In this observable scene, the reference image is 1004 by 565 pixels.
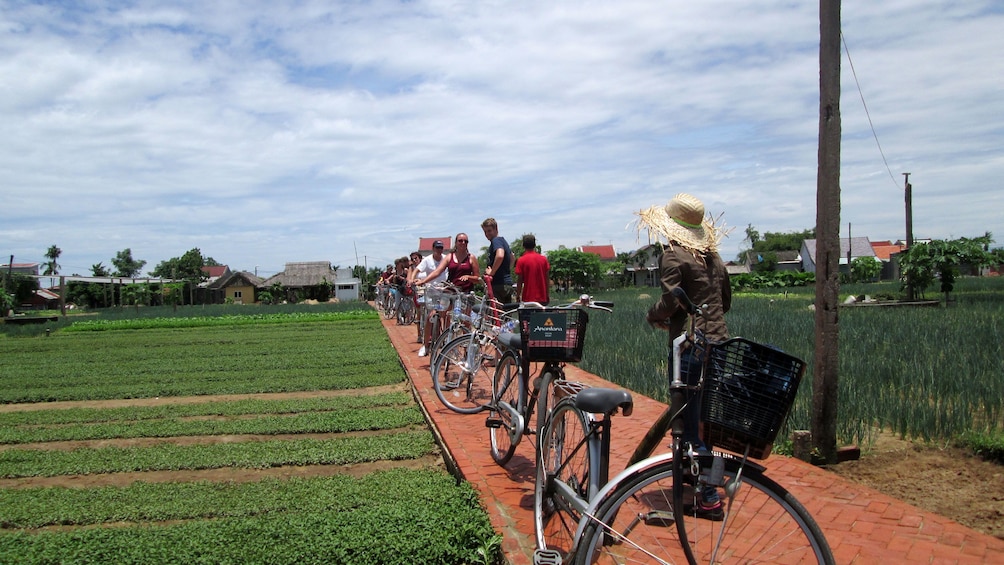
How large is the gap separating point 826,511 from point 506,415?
1.99 meters

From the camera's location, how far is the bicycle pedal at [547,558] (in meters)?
3.04

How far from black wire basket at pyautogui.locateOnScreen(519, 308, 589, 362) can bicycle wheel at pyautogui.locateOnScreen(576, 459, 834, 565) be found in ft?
4.75

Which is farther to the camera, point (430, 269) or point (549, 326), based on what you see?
point (430, 269)

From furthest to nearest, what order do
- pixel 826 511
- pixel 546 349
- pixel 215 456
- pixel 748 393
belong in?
pixel 215 456, pixel 546 349, pixel 826 511, pixel 748 393

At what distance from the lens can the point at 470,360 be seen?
21.8ft

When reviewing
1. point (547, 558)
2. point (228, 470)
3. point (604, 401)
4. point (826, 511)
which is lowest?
point (228, 470)

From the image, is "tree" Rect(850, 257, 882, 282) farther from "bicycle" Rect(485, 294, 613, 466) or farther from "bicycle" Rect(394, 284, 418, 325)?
"bicycle" Rect(485, 294, 613, 466)

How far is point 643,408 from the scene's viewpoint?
6719mm

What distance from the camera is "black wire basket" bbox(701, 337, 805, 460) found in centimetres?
233

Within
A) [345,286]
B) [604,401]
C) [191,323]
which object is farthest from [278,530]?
[345,286]

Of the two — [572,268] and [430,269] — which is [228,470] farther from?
[572,268]

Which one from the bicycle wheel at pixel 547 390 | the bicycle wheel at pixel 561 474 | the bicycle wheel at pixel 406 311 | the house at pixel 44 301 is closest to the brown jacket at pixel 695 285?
the bicycle wheel at pixel 547 390

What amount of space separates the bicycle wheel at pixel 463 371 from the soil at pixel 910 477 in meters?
1.12

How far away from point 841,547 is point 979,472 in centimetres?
188
